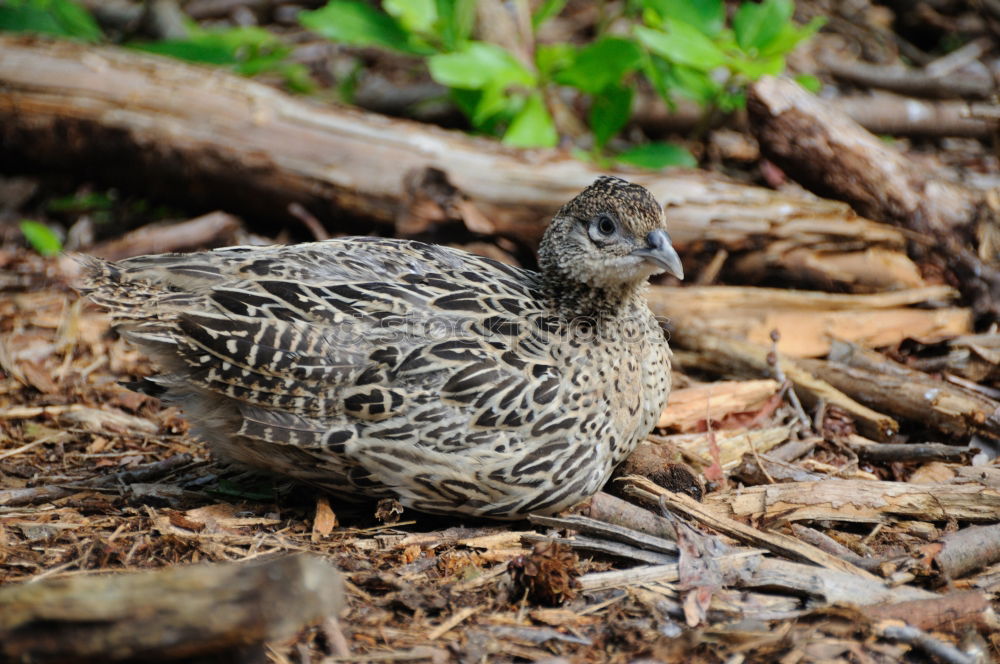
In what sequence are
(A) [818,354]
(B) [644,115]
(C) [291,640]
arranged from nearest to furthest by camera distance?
(C) [291,640] < (A) [818,354] < (B) [644,115]

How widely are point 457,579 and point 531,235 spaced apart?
2906mm

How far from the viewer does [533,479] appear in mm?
3904

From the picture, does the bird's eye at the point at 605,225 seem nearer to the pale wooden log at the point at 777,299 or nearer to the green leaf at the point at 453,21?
the pale wooden log at the point at 777,299

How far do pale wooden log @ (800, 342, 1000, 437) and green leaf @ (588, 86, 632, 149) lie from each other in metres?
Result: 2.29

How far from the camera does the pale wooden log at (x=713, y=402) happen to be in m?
4.86

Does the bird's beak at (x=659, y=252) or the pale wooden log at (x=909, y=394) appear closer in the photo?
the bird's beak at (x=659, y=252)

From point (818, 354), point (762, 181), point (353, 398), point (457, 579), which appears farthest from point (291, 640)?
point (762, 181)

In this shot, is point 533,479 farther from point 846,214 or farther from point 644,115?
point 644,115

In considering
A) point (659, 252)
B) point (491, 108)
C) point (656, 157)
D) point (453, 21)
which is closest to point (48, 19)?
point (453, 21)

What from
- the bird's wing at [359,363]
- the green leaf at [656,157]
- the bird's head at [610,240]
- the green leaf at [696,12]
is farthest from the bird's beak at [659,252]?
the green leaf at [696,12]

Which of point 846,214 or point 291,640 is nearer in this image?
point 291,640

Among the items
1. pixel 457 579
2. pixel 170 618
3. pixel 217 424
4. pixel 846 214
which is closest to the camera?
pixel 170 618

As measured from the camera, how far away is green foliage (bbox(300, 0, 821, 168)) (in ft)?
19.8

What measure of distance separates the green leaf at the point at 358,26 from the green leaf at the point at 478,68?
45 cm
